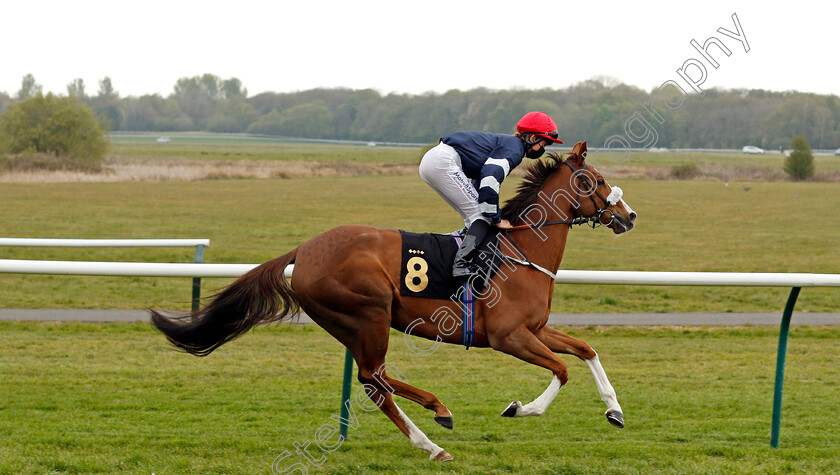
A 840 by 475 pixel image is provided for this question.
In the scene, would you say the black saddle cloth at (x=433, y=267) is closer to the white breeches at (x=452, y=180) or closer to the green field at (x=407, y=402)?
the white breeches at (x=452, y=180)

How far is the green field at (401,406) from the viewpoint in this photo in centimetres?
369

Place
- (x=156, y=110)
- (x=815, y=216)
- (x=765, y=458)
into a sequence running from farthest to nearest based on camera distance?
(x=156, y=110) < (x=815, y=216) < (x=765, y=458)

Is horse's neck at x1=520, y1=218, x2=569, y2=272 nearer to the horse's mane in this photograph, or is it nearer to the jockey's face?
the horse's mane

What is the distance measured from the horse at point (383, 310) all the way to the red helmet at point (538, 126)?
478 mm

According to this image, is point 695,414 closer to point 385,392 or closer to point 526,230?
point 526,230

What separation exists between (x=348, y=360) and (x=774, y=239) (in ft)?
60.0

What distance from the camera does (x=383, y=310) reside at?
3.78m

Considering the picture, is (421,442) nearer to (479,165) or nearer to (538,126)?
(479,165)

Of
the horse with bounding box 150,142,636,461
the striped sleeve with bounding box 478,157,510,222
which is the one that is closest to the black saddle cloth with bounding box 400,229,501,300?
the horse with bounding box 150,142,636,461

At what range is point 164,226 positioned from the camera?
65.5 ft

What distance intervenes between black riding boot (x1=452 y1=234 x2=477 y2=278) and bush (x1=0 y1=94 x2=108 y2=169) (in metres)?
39.3

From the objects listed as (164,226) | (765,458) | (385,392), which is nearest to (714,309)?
(765,458)

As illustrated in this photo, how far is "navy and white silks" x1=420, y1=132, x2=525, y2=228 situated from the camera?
3.94 metres

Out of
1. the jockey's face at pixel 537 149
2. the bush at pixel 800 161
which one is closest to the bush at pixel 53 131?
the bush at pixel 800 161
